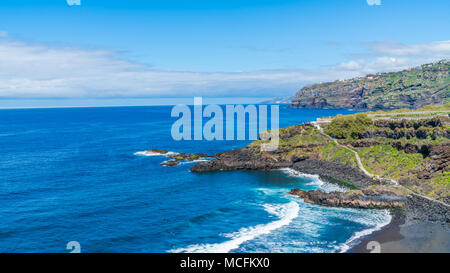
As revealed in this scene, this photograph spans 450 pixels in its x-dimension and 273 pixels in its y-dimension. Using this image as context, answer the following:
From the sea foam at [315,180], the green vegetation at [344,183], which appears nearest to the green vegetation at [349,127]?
the sea foam at [315,180]

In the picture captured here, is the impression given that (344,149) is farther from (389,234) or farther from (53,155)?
(53,155)

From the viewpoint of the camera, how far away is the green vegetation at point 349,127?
9225 cm

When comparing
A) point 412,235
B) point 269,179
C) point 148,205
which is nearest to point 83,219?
Result: point 148,205

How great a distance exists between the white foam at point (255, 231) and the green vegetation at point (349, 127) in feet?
137

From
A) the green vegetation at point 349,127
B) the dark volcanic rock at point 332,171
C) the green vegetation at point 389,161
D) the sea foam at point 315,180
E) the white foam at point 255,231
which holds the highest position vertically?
the green vegetation at point 349,127

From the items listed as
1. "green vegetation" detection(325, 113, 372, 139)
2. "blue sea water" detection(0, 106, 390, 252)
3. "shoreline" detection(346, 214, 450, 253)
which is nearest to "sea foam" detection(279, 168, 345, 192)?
"blue sea water" detection(0, 106, 390, 252)

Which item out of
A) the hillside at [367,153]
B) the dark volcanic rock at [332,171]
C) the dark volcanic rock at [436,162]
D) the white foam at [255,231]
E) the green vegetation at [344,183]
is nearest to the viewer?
the white foam at [255,231]

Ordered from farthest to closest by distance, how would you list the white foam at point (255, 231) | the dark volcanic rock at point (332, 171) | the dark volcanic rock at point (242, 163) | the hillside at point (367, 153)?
1. the dark volcanic rock at point (242, 163)
2. the dark volcanic rock at point (332, 171)
3. the hillside at point (367, 153)
4. the white foam at point (255, 231)

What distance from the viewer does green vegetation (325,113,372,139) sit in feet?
303

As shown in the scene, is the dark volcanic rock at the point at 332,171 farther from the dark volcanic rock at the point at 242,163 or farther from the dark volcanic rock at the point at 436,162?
the dark volcanic rock at the point at 436,162

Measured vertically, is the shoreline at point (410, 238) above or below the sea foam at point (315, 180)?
below

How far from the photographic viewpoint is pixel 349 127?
9375 cm

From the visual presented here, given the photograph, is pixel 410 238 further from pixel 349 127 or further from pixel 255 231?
pixel 349 127

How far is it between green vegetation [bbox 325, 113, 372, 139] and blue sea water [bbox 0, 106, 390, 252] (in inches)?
868
